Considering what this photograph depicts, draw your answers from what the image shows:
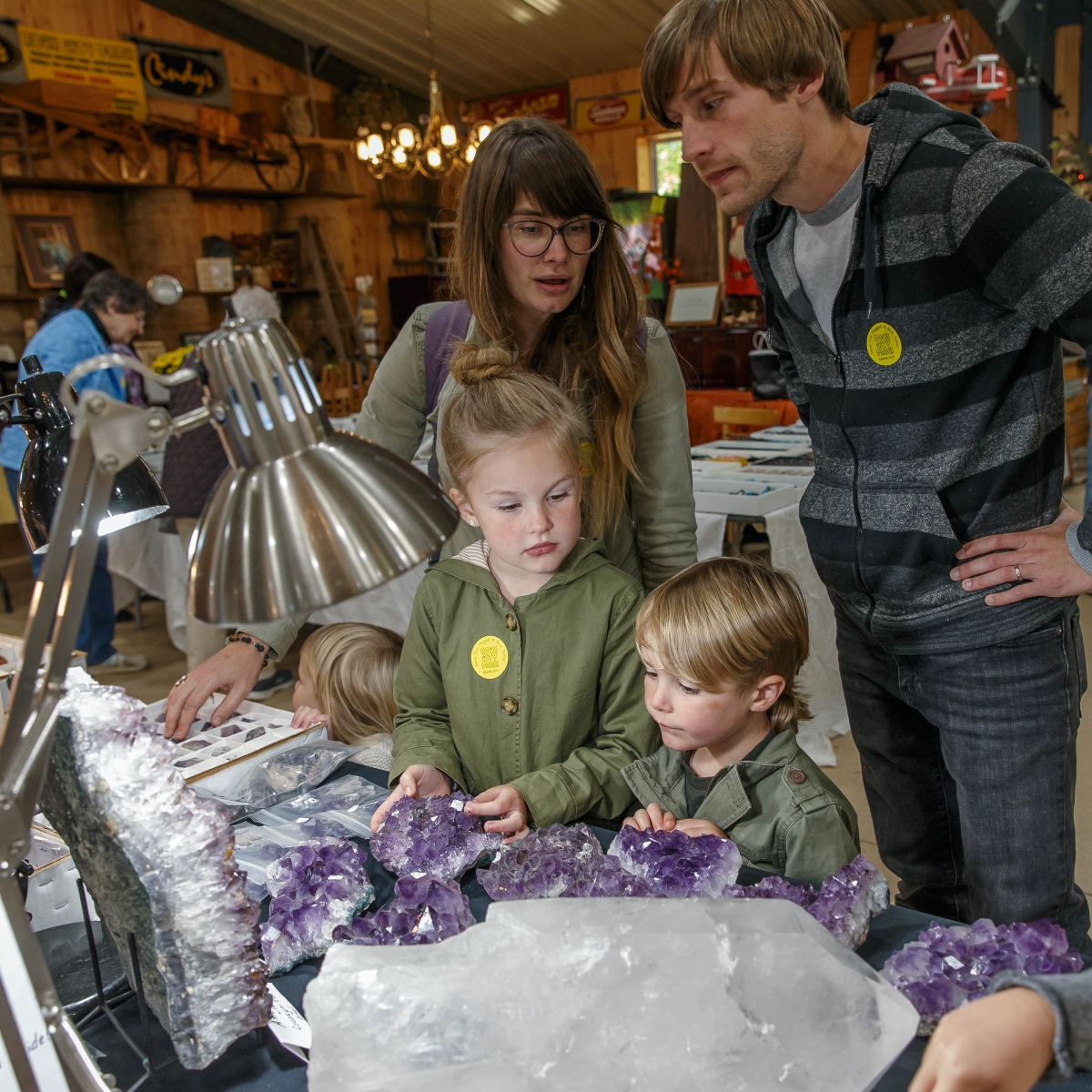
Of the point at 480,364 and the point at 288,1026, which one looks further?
the point at 480,364

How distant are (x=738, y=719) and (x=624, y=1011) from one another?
68 cm

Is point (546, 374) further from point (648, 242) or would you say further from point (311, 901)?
point (648, 242)

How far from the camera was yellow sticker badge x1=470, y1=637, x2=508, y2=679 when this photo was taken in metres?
1.47

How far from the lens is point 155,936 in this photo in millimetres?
814

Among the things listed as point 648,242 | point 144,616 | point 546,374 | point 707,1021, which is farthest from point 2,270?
point 707,1021

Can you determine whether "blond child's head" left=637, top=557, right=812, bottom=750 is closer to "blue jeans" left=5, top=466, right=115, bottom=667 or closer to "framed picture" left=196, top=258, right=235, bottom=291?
"blue jeans" left=5, top=466, right=115, bottom=667

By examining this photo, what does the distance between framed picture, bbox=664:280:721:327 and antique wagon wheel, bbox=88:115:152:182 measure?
4.19m

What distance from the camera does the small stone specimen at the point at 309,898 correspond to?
100 centimetres

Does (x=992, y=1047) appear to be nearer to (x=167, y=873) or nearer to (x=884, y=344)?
(x=167, y=873)

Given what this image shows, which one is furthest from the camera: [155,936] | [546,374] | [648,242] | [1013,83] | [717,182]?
[1013,83]

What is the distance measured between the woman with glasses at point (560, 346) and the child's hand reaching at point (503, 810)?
397 mm

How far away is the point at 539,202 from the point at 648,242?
5129mm

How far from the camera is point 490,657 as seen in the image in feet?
4.86

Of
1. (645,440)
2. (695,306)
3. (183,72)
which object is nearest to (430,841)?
A: (645,440)
